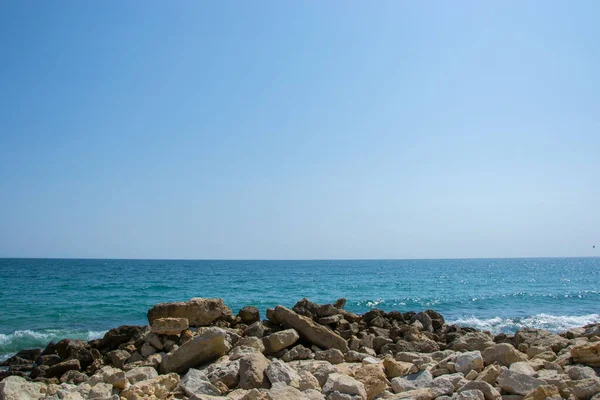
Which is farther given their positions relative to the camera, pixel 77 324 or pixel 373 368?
pixel 77 324

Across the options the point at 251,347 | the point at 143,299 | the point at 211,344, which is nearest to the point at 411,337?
the point at 251,347

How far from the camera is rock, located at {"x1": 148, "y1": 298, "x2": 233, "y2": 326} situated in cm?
1034

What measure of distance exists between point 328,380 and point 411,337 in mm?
5231

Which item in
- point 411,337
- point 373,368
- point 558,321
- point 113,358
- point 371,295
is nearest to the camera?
point 373,368

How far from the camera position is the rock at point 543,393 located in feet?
17.8

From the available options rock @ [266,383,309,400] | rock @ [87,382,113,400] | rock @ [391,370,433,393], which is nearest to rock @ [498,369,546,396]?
rock @ [391,370,433,393]

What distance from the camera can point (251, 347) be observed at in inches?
341

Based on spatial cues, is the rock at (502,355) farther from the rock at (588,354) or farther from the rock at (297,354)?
the rock at (297,354)

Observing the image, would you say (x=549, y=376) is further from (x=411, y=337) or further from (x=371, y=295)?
(x=371, y=295)

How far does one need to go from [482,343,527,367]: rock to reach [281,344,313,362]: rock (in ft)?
10.5

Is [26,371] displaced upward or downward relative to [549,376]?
downward

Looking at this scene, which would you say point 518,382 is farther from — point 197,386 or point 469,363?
point 197,386

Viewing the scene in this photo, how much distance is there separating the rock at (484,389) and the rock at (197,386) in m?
3.22

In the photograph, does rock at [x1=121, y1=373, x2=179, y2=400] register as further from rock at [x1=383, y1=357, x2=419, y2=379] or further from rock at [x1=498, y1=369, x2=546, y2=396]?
rock at [x1=498, y1=369, x2=546, y2=396]
